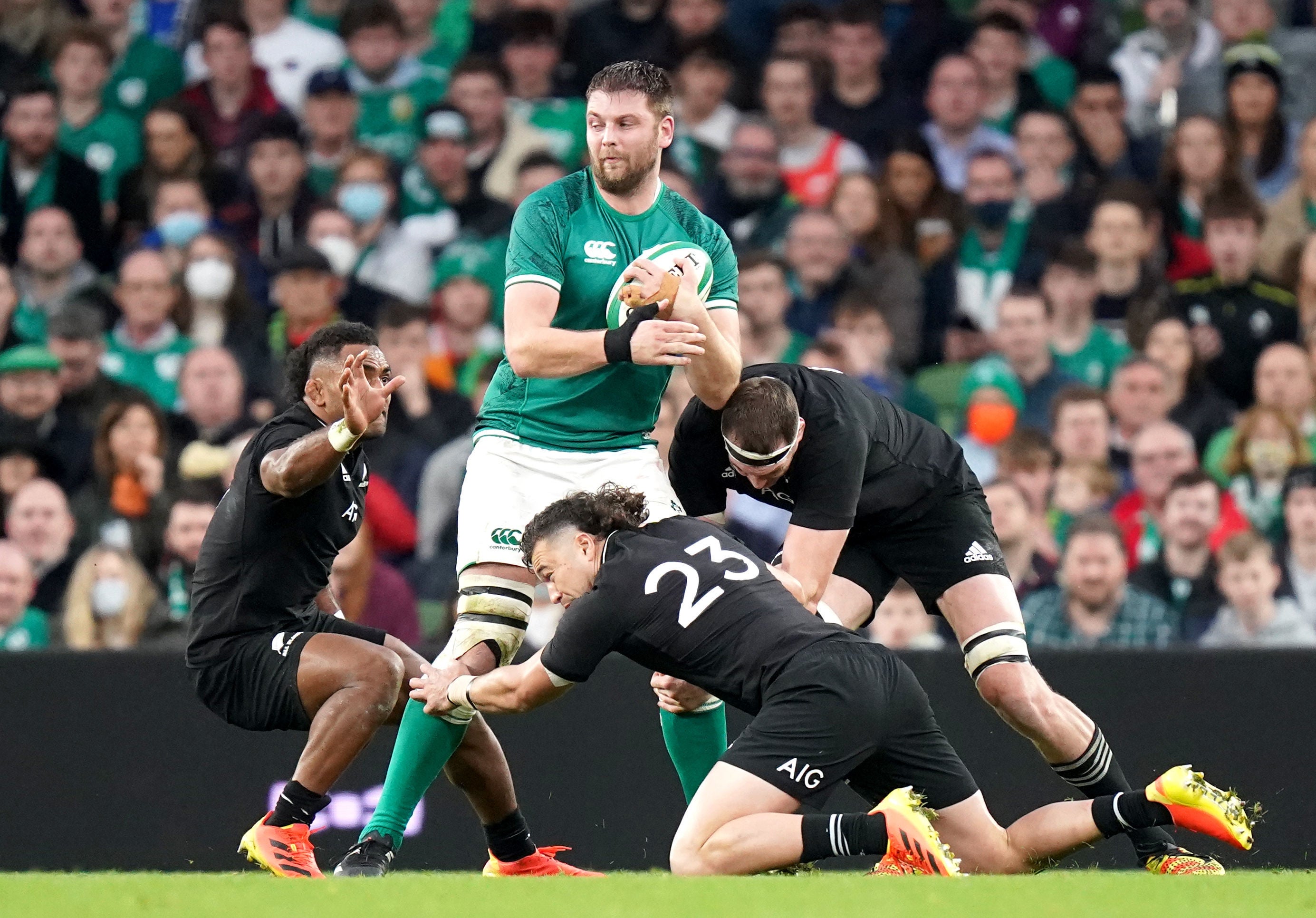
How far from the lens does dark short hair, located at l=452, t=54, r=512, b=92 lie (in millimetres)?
11055

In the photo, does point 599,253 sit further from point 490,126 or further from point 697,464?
point 490,126

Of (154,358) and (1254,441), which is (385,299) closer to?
(154,358)

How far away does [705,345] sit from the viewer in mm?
6145

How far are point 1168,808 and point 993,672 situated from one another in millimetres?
928

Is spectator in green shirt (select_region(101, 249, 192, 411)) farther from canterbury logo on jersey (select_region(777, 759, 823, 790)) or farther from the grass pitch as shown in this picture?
canterbury logo on jersey (select_region(777, 759, 823, 790))

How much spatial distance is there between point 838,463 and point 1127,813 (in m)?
1.42

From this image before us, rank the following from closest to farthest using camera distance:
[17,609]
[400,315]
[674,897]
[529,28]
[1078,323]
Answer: [674,897], [17,609], [400,315], [1078,323], [529,28]

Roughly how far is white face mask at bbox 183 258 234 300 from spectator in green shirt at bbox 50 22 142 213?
3.42 ft

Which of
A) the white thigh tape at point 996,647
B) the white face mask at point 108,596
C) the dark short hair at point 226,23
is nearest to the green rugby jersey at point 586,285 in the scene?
the white thigh tape at point 996,647

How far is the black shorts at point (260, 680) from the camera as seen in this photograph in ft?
21.5

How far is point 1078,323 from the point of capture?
10.1 metres

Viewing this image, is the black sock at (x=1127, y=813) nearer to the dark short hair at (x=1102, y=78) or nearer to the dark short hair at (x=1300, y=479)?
the dark short hair at (x=1300, y=479)

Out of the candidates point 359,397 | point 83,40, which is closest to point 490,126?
point 83,40

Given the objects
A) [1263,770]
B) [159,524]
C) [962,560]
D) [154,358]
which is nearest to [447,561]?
[159,524]
